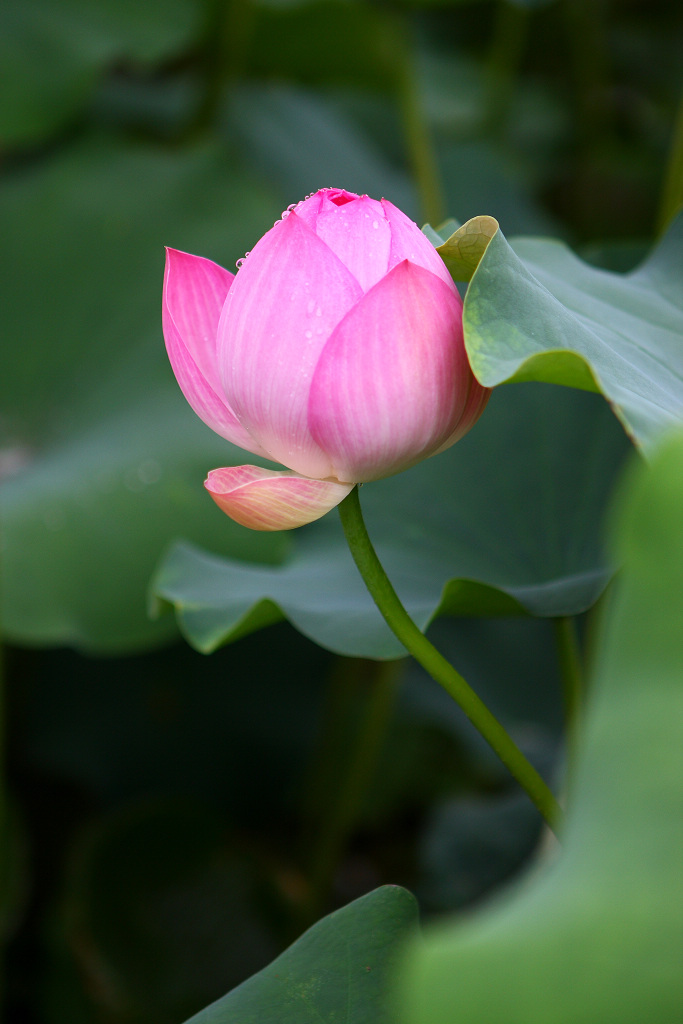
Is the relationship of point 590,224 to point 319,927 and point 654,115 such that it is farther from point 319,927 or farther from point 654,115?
point 319,927

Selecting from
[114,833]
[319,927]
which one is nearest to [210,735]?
[114,833]

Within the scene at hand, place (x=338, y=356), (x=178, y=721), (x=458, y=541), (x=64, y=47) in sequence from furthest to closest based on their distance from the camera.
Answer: (x=178, y=721)
(x=64, y=47)
(x=458, y=541)
(x=338, y=356)

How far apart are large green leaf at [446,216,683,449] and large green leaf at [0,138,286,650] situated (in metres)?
0.46

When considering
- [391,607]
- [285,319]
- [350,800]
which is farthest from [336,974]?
[350,800]

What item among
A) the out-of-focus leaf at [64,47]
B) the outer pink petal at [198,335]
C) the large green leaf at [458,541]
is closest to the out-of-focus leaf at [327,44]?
the out-of-focus leaf at [64,47]

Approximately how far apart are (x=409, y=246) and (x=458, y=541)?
0.34 metres

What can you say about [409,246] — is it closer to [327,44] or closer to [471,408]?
[471,408]

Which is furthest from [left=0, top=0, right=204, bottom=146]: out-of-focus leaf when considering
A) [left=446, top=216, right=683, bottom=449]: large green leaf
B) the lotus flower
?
the lotus flower

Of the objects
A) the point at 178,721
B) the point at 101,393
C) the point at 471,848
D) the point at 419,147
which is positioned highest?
the point at 419,147

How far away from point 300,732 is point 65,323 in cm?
66

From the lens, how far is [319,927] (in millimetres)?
402

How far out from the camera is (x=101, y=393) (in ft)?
3.38

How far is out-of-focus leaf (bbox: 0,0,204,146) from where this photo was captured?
1.16m

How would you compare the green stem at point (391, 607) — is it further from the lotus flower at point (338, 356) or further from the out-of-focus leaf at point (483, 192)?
the out-of-focus leaf at point (483, 192)
